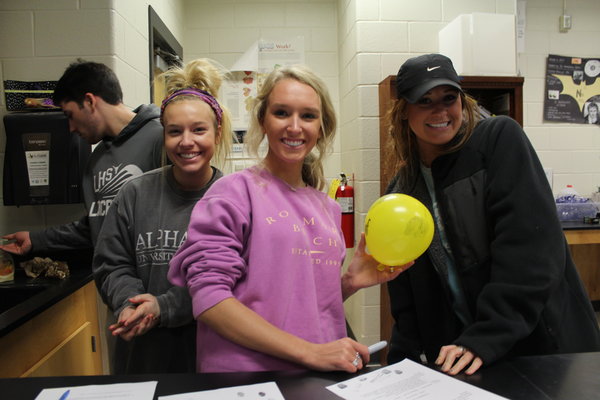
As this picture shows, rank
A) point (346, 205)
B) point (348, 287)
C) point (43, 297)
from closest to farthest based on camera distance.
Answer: point (348, 287)
point (43, 297)
point (346, 205)

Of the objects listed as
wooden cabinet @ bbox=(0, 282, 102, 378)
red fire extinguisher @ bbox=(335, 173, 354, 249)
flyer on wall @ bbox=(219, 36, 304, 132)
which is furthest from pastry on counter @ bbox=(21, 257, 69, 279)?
flyer on wall @ bbox=(219, 36, 304, 132)

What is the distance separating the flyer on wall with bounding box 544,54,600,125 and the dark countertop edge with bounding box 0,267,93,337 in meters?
3.48

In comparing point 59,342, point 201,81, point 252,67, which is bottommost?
point 59,342

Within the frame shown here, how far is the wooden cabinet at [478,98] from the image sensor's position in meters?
2.55

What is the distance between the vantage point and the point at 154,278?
50.1 inches

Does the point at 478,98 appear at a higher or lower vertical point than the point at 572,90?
lower

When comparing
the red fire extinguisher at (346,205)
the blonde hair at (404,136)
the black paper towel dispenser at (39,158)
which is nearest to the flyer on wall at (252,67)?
the red fire extinguisher at (346,205)

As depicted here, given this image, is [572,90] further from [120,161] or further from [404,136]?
[120,161]

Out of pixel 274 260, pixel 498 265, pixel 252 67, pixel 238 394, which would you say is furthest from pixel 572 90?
pixel 238 394

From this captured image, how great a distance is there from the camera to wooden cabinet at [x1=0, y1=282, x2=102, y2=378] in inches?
58.8

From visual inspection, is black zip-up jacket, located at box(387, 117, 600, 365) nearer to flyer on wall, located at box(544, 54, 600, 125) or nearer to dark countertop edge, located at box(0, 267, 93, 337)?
dark countertop edge, located at box(0, 267, 93, 337)

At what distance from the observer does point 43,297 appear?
1.64 m

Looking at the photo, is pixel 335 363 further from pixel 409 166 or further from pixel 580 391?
pixel 409 166

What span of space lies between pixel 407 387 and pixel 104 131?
1624 mm
